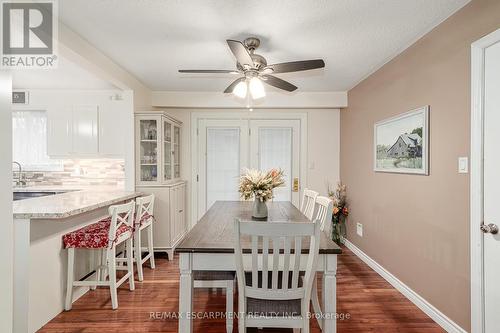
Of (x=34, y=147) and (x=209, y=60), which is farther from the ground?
(x=209, y=60)

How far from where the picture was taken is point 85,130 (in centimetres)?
377

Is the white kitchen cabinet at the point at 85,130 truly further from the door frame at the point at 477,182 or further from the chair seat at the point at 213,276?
the door frame at the point at 477,182

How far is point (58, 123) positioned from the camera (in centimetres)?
378

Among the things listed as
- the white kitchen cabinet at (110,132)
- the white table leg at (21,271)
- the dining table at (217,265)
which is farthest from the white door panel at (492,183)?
the white kitchen cabinet at (110,132)

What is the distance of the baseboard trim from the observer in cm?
206

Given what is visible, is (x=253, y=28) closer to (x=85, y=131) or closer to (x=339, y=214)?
(x=85, y=131)

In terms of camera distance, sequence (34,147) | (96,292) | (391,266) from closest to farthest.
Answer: (96,292) < (391,266) < (34,147)

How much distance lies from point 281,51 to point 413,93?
4.29ft

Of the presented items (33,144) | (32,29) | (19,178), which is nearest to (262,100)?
(32,29)

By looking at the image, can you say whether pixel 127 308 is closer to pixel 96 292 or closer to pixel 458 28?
pixel 96 292

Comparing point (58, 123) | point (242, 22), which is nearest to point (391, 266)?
point (242, 22)

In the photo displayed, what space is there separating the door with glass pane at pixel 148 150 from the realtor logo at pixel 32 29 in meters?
1.22

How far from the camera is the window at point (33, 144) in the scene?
13.4ft

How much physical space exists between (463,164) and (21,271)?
3.18 meters
